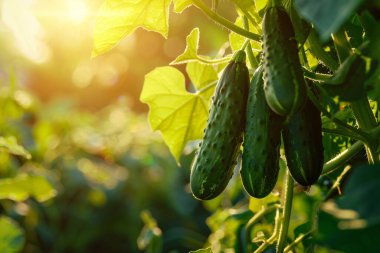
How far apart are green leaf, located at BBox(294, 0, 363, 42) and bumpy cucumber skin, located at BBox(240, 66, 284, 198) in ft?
1.43

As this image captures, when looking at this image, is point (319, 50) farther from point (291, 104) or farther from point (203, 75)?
point (203, 75)

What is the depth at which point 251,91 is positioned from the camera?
123 cm

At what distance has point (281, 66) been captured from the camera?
3.53ft

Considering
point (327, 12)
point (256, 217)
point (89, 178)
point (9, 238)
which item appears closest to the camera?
point (327, 12)

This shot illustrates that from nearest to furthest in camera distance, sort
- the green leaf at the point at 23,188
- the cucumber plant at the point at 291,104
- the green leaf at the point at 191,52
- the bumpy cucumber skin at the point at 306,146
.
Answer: the cucumber plant at the point at 291,104 < the bumpy cucumber skin at the point at 306,146 < the green leaf at the point at 191,52 < the green leaf at the point at 23,188

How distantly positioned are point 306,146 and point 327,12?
46cm

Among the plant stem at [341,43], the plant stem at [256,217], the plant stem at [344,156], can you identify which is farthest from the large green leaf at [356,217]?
the plant stem at [256,217]

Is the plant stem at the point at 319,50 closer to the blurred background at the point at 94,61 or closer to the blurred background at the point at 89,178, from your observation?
the blurred background at the point at 89,178

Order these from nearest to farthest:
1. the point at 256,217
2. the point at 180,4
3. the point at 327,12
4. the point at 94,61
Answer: the point at 327,12
the point at 180,4
the point at 256,217
the point at 94,61

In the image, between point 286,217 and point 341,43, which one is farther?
point 286,217

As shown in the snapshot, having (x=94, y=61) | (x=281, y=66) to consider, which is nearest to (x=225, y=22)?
(x=281, y=66)

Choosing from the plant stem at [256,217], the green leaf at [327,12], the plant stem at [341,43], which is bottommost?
the plant stem at [256,217]

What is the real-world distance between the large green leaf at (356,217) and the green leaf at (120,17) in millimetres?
650

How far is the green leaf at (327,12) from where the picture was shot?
2.24 feet
